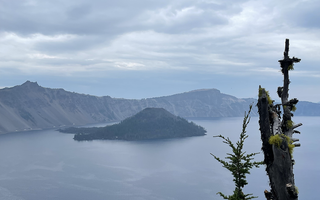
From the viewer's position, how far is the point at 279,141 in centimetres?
1121

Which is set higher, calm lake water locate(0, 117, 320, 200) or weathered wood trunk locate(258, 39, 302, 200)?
weathered wood trunk locate(258, 39, 302, 200)

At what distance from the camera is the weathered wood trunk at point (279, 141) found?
37.0 feet

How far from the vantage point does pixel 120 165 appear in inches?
7229

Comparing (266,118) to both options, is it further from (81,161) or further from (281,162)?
(81,161)

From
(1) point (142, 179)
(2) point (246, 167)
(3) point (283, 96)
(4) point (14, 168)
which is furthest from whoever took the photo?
(4) point (14, 168)

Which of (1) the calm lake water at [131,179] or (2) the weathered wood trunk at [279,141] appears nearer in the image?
(2) the weathered wood trunk at [279,141]

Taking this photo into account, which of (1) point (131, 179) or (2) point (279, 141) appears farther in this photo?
(1) point (131, 179)

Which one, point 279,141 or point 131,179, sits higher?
point 279,141

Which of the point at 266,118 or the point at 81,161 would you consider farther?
the point at 81,161

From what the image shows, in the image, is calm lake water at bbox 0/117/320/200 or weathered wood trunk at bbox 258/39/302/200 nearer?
weathered wood trunk at bbox 258/39/302/200

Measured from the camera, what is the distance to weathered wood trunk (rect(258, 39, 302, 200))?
11266mm

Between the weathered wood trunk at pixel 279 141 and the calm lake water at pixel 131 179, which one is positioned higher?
the weathered wood trunk at pixel 279 141

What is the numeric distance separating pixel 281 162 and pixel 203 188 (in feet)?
396

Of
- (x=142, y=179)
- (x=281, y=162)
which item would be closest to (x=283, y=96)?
(x=281, y=162)
